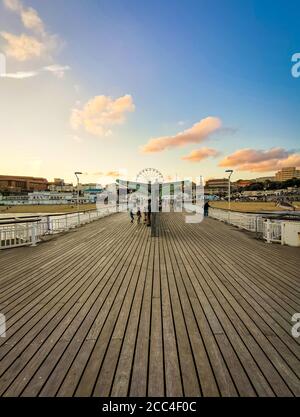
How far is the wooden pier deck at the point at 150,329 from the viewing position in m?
2.19

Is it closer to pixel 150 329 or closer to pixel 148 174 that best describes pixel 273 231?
pixel 150 329

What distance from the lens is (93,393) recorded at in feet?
6.78

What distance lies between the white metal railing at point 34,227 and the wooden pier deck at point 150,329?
146 inches

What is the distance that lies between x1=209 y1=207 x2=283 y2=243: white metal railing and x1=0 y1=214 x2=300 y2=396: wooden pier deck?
13.3 ft

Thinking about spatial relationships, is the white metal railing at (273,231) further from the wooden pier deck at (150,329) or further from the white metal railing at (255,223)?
the wooden pier deck at (150,329)

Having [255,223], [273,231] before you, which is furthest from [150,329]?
[255,223]

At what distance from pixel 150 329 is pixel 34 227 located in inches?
348

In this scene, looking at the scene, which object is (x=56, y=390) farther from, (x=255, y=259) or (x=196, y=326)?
(x=255, y=259)

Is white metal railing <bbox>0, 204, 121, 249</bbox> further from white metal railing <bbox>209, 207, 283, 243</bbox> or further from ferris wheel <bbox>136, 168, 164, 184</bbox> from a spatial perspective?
ferris wheel <bbox>136, 168, 164, 184</bbox>

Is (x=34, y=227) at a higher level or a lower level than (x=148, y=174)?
lower

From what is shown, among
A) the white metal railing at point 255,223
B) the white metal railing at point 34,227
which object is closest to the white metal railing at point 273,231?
the white metal railing at point 255,223

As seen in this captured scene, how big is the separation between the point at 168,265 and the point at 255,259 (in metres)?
3.21

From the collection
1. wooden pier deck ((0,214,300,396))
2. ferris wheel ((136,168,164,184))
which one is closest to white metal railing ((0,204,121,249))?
wooden pier deck ((0,214,300,396))

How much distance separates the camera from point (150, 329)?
316 cm
